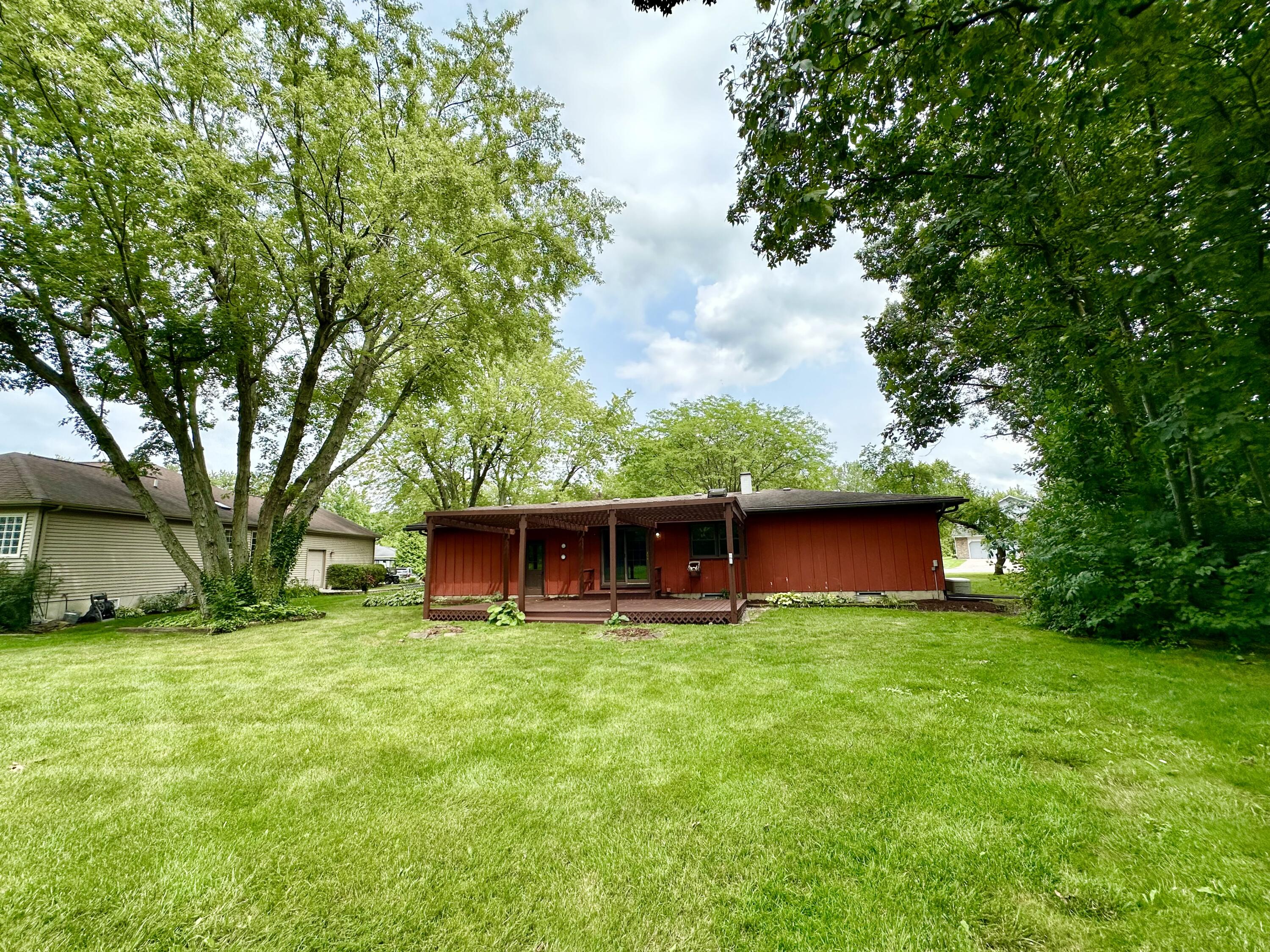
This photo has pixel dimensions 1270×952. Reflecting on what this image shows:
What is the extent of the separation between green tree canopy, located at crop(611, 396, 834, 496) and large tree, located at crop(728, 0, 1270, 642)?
1328 centimetres

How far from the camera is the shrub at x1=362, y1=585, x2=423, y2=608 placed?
13820mm

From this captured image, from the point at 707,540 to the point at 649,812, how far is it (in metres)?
10.4

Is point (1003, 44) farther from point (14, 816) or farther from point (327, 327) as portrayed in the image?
point (327, 327)

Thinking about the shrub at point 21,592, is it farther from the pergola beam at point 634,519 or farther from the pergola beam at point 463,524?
the pergola beam at point 634,519

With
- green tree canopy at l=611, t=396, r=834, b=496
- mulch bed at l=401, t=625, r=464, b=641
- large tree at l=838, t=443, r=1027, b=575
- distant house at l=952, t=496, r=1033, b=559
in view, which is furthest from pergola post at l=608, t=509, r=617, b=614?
distant house at l=952, t=496, r=1033, b=559

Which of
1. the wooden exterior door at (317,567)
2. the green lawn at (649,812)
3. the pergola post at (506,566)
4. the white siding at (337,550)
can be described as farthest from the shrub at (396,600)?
the green lawn at (649,812)

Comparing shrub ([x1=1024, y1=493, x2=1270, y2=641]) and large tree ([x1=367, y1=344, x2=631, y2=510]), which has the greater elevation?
large tree ([x1=367, y1=344, x2=631, y2=510])

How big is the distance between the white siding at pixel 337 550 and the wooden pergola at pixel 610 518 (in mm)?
10749

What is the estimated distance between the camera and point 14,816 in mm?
2619

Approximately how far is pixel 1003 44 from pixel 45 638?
15.9m

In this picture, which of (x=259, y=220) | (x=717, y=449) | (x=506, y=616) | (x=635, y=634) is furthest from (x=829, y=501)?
(x=259, y=220)

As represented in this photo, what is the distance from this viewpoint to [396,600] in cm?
1449

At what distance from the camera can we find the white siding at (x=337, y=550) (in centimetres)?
1950

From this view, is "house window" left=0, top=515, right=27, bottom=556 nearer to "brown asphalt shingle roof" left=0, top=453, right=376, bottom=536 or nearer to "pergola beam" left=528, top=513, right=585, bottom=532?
"brown asphalt shingle roof" left=0, top=453, right=376, bottom=536
